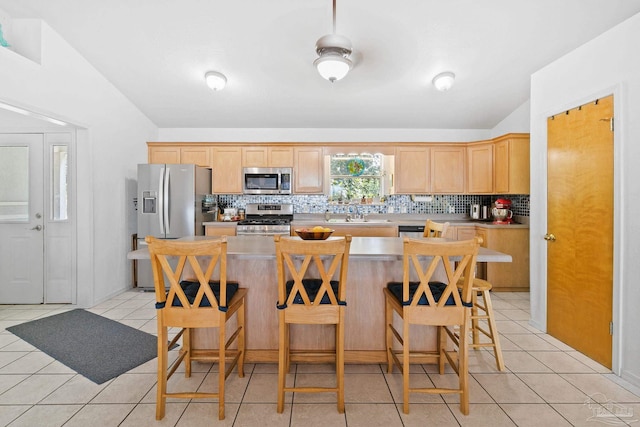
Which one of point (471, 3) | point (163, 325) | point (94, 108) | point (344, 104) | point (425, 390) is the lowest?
point (425, 390)

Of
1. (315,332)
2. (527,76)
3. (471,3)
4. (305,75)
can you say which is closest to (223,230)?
(305,75)

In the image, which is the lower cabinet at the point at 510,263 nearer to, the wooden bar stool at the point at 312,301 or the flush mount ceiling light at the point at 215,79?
the wooden bar stool at the point at 312,301

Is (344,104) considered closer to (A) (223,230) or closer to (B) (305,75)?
(B) (305,75)

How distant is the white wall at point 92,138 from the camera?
3027mm

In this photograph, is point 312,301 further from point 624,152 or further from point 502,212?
point 502,212

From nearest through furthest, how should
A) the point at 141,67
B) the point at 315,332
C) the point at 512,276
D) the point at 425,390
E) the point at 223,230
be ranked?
1. the point at 425,390
2. the point at 315,332
3. the point at 141,67
4. the point at 512,276
5. the point at 223,230

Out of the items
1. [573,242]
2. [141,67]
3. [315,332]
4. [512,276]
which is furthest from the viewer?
[512,276]

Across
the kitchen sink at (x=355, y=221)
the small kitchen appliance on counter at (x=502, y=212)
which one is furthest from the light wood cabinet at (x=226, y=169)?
the small kitchen appliance on counter at (x=502, y=212)

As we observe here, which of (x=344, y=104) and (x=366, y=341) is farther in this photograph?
(x=344, y=104)

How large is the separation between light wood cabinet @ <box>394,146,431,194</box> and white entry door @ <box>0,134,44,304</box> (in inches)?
190

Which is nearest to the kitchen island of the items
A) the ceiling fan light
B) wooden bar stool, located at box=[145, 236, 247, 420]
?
wooden bar stool, located at box=[145, 236, 247, 420]

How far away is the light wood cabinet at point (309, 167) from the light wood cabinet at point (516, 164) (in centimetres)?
269

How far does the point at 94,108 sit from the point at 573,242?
5.21m

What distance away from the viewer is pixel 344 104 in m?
4.53
